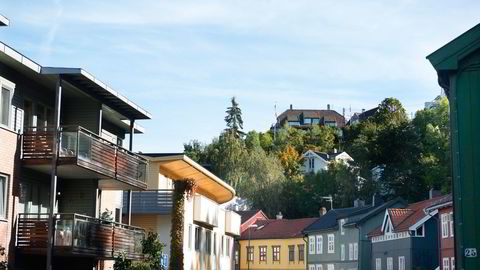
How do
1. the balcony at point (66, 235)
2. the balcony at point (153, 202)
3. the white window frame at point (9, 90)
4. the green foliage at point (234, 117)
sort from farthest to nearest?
Answer: the green foliage at point (234, 117)
the balcony at point (153, 202)
the balcony at point (66, 235)
the white window frame at point (9, 90)

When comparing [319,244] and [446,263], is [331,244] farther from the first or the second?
[446,263]

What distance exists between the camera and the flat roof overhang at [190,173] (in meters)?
45.4

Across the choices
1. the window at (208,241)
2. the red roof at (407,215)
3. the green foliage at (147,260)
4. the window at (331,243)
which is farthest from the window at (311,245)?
the green foliage at (147,260)

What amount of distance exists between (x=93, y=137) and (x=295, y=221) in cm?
7311

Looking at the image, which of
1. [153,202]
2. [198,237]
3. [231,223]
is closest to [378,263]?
[231,223]

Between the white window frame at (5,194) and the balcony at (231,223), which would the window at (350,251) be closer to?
the balcony at (231,223)

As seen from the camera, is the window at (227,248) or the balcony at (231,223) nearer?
the balcony at (231,223)

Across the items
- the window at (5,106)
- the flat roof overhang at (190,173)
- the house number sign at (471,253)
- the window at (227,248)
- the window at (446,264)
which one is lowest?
the house number sign at (471,253)

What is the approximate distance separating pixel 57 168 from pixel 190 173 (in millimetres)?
21934

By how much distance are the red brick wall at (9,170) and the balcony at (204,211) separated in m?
20.8

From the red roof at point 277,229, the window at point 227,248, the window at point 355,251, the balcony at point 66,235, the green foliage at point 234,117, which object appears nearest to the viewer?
the balcony at point 66,235

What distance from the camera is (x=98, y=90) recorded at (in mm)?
30781

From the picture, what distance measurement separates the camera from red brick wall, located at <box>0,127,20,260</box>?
26234 millimetres

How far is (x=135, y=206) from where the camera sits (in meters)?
45.4
